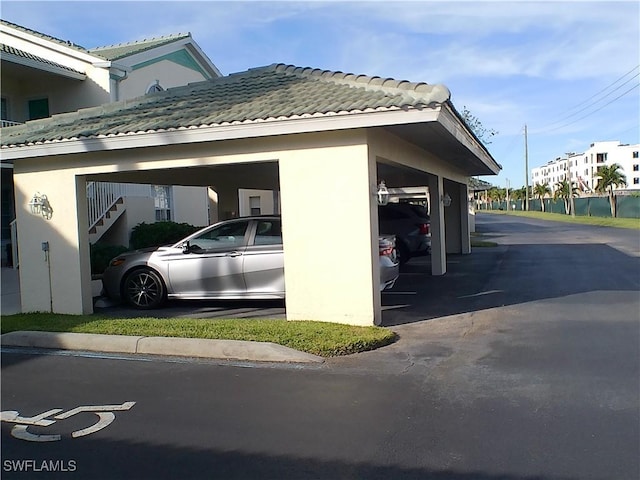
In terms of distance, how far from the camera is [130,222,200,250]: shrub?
682 inches

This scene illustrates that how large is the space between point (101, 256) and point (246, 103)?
24.9 ft

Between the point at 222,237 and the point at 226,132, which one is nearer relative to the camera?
the point at 226,132

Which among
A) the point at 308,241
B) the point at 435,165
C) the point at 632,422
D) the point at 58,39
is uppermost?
the point at 58,39

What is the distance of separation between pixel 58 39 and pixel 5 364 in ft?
55.9

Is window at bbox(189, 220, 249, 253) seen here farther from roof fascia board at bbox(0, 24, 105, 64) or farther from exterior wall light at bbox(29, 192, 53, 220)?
roof fascia board at bbox(0, 24, 105, 64)

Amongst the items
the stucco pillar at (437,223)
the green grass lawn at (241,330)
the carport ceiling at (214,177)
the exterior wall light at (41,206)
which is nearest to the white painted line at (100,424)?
the green grass lawn at (241,330)

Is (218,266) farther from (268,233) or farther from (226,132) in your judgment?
(226,132)

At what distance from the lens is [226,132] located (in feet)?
26.7

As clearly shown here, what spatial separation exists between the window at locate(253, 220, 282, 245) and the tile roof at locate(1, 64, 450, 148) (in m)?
2.03

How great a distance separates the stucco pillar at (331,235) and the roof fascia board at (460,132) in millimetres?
1138

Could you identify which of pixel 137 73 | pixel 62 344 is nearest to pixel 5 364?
pixel 62 344

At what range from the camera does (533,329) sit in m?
8.16

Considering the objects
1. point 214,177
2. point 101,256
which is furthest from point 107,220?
point 214,177

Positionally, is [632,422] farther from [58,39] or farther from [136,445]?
[58,39]
